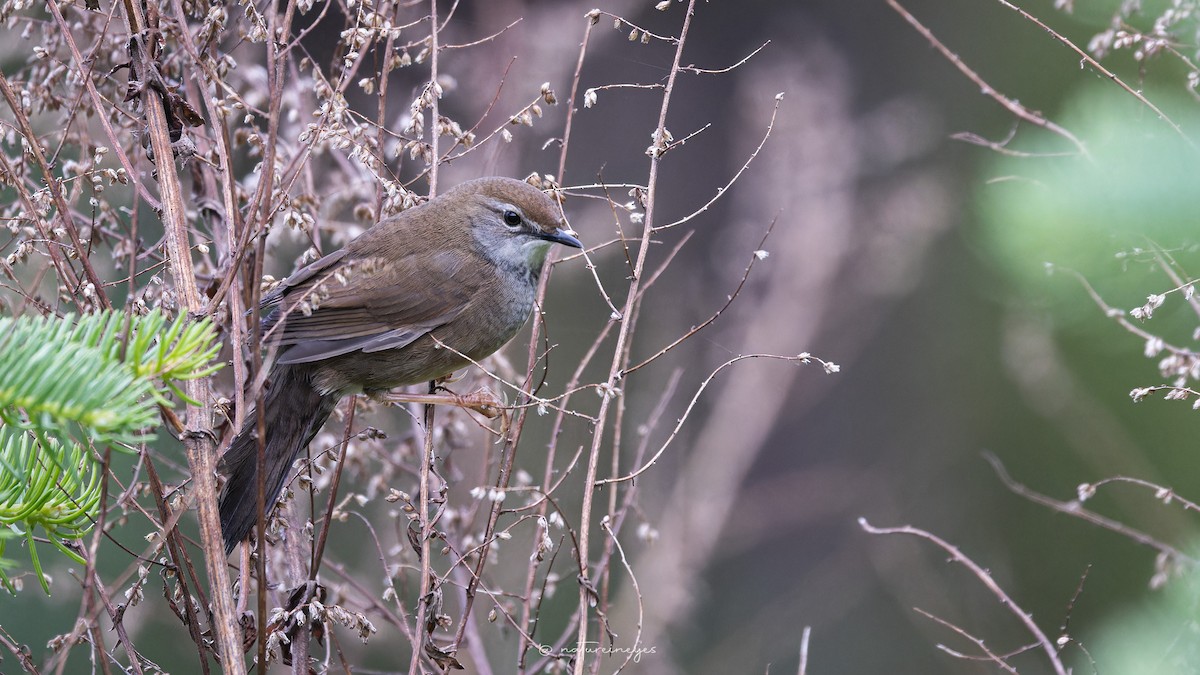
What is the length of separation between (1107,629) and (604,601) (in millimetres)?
1040

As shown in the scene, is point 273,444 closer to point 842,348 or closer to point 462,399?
point 462,399

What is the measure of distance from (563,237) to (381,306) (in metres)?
0.63

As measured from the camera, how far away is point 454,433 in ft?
10.2

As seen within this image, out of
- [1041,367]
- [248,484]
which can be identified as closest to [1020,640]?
[1041,367]

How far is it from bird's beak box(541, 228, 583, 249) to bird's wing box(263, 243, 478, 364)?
0.90ft

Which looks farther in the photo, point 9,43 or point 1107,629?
point 9,43

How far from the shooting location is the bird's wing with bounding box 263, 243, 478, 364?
3.12 meters

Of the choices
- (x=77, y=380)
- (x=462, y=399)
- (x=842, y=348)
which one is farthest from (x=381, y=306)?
(x=842, y=348)

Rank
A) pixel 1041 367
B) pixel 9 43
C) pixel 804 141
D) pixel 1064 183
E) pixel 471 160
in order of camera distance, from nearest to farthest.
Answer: pixel 1064 183 < pixel 9 43 < pixel 1041 367 < pixel 471 160 < pixel 804 141

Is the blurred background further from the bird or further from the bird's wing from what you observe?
the bird's wing

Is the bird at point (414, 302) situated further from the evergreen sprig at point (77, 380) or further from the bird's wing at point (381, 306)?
the evergreen sprig at point (77, 380)

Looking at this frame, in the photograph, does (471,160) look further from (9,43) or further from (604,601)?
(604,601)

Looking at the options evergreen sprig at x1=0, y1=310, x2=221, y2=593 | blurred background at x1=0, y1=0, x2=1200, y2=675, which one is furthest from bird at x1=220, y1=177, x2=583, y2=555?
evergreen sprig at x1=0, y1=310, x2=221, y2=593

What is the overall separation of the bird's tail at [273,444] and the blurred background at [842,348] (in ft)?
2.69
